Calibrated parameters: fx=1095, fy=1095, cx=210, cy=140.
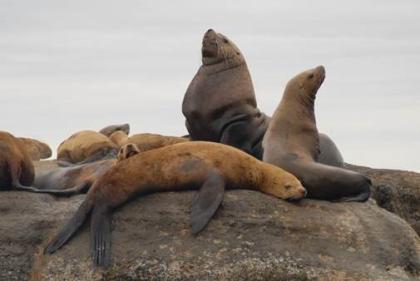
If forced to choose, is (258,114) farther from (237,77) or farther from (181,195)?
(181,195)

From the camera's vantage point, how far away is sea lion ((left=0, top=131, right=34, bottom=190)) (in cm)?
1069

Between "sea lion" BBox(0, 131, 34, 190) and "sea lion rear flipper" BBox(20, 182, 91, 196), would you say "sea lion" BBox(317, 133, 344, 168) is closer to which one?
"sea lion rear flipper" BBox(20, 182, 91, 196)

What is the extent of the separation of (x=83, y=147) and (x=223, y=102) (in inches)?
224

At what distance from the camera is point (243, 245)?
28.6 feet

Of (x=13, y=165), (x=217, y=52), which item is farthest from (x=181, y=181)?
(x=217, y=52)

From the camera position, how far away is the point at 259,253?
8672 mm

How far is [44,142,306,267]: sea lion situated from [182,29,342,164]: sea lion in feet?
Answer: 8.02

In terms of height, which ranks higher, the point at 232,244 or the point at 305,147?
the point at 305,147

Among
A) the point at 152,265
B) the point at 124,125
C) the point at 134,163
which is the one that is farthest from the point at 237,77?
the point at 124,125

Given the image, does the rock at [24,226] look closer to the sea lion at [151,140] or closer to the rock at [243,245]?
the rock at [243,245]

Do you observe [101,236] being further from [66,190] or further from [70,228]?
[66,190]

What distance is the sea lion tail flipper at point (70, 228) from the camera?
29.4ft

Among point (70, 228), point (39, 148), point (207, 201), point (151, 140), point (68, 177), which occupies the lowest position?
point (39, 148)

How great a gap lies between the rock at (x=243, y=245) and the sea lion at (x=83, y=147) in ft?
26.2
